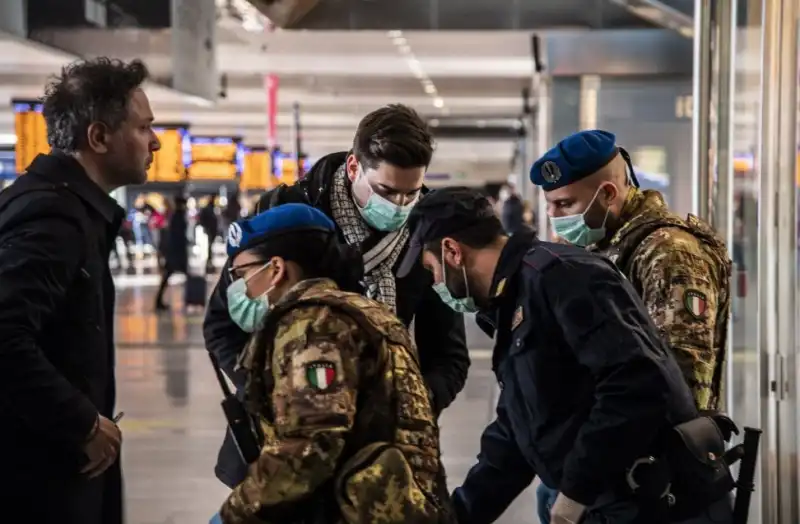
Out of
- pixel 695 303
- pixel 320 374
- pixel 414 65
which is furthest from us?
pixel 414 65

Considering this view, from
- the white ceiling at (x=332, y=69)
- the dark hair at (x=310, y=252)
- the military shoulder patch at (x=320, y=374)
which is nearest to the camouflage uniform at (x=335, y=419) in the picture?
the military shoulder patch at (x=320, y=374)

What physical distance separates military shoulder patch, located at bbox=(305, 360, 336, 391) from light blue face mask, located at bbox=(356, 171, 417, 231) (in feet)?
4.17

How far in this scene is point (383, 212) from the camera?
11.0 feet

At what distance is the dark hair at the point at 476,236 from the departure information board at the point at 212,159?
82.0 ft

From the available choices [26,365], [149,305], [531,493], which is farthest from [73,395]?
[149,305]

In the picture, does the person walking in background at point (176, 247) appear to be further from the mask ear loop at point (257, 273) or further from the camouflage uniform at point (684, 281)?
the mask ear loop at point (257, 273)

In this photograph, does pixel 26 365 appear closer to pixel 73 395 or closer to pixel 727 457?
pixel 73 395

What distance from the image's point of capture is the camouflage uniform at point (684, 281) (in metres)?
3.10

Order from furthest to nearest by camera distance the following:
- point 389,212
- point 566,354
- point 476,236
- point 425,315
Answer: point 425,315 → point 389,212 → point 476,236 → point 566,354

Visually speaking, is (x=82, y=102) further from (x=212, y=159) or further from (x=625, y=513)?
(x=212, y=159)

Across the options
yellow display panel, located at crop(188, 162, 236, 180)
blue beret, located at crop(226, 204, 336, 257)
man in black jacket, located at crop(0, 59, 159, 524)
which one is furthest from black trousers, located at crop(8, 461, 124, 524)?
yellow display panel, located at crop(188, 162, 236, 180)

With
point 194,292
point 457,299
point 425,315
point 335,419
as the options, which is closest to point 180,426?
point 425,315

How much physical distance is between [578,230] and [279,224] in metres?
1.36

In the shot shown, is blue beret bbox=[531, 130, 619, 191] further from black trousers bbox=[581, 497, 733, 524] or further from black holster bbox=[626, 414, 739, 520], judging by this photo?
black trousers bbox=[581, 497, 733, 524]
